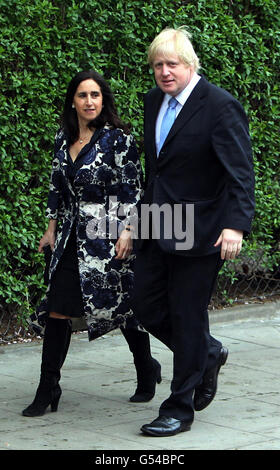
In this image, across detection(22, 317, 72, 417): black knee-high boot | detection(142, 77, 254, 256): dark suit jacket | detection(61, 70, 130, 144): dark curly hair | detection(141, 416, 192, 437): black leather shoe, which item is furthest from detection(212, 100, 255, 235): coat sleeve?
detection(22, 317, 72, 417): black knee-high boot

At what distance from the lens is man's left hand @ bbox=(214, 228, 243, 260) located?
5234 mm

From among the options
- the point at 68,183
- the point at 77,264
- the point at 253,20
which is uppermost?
the point at 253,20

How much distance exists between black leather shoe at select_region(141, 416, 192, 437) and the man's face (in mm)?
1662

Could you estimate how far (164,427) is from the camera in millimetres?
5328

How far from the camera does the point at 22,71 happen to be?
23.8 feet

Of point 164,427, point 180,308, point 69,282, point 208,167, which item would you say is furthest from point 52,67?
point 164,427

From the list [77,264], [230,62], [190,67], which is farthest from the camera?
[230,62]

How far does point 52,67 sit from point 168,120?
202 cm

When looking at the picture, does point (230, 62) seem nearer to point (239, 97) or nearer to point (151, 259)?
point (239, 97)

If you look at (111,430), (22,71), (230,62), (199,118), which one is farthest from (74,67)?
(111,430)

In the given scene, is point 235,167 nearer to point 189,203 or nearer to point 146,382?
point 189,203

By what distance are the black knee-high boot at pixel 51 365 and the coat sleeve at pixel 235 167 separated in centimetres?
116

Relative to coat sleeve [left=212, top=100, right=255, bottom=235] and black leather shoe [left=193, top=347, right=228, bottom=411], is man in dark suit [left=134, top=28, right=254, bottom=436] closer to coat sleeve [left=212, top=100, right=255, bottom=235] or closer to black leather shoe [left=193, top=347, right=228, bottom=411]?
coat sleeve [left=212, top=100, right=255, bottom=235]
